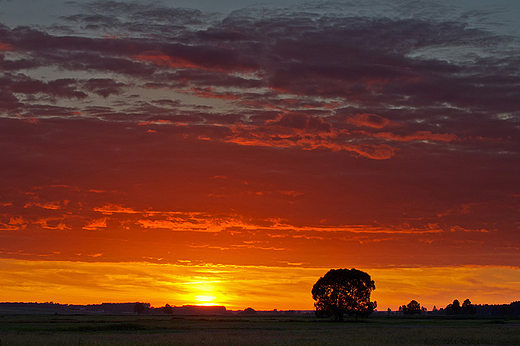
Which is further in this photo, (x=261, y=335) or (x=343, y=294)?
(x=343, y=294)

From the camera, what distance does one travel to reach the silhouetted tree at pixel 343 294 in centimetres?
12900

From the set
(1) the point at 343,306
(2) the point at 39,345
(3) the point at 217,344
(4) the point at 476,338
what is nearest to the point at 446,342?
(4) the point at 476,338

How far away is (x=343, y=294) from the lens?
130 meters

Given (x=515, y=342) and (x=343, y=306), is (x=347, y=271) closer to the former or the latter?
(x=343, y=306)

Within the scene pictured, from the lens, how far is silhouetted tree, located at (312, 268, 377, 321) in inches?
5079

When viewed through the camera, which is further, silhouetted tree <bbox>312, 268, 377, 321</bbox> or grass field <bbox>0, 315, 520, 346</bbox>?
silhouetted tree <bbox>312, 268, 377, 321</bbox>

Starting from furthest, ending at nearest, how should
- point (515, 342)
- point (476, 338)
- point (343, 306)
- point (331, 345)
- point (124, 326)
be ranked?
point (343, 306)
point (124, 326)
point (476, 338)
point (515, 342)
point (331, 345)

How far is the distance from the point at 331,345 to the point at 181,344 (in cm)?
1258

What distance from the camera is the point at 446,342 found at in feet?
178

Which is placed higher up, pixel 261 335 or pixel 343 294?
pixel 343 294

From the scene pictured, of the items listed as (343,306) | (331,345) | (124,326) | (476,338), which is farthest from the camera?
(343,306)

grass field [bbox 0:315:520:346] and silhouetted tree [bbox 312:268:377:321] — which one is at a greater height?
silhouetted tree [bbox 312:268:377:321]

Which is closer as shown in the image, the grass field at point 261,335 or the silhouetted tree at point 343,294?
the grass field at point 261,335

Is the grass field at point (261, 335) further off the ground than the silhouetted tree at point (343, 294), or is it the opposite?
the silhouetted tree at point (343, 294)
